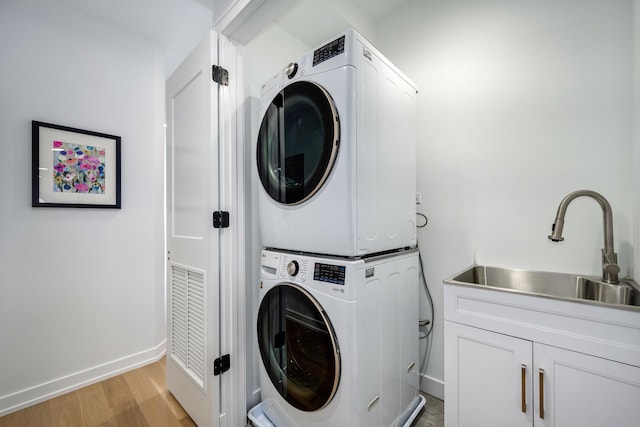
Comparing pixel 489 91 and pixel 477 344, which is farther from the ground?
pixel 489 91

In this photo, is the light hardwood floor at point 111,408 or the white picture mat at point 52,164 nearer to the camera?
the light hardwood floor at point 111,408

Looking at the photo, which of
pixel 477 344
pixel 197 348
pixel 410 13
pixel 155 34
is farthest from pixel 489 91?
pixel 155 34

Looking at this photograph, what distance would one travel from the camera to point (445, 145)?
6.01ft

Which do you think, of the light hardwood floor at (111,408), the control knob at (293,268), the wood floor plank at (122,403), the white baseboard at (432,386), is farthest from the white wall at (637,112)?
the wood floor plank at (122,403)

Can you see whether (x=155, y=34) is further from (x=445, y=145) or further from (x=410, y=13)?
(x=445, y=145)

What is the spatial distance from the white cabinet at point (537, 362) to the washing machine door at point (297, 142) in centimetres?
85

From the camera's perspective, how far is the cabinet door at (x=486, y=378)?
42.4 inches

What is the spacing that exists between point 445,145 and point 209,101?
153 cm

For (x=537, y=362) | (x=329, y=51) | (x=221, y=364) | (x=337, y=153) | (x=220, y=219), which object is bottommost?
(x=221, y=364)

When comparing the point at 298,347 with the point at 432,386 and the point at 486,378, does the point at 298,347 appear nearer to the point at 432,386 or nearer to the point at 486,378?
the point at 486,378

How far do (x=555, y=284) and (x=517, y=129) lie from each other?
0.89 m

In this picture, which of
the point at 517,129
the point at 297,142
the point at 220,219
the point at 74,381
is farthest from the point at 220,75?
the point at 74,381

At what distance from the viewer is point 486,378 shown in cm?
116

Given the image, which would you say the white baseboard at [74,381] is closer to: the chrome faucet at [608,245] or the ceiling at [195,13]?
the ceiling at [195,13]
